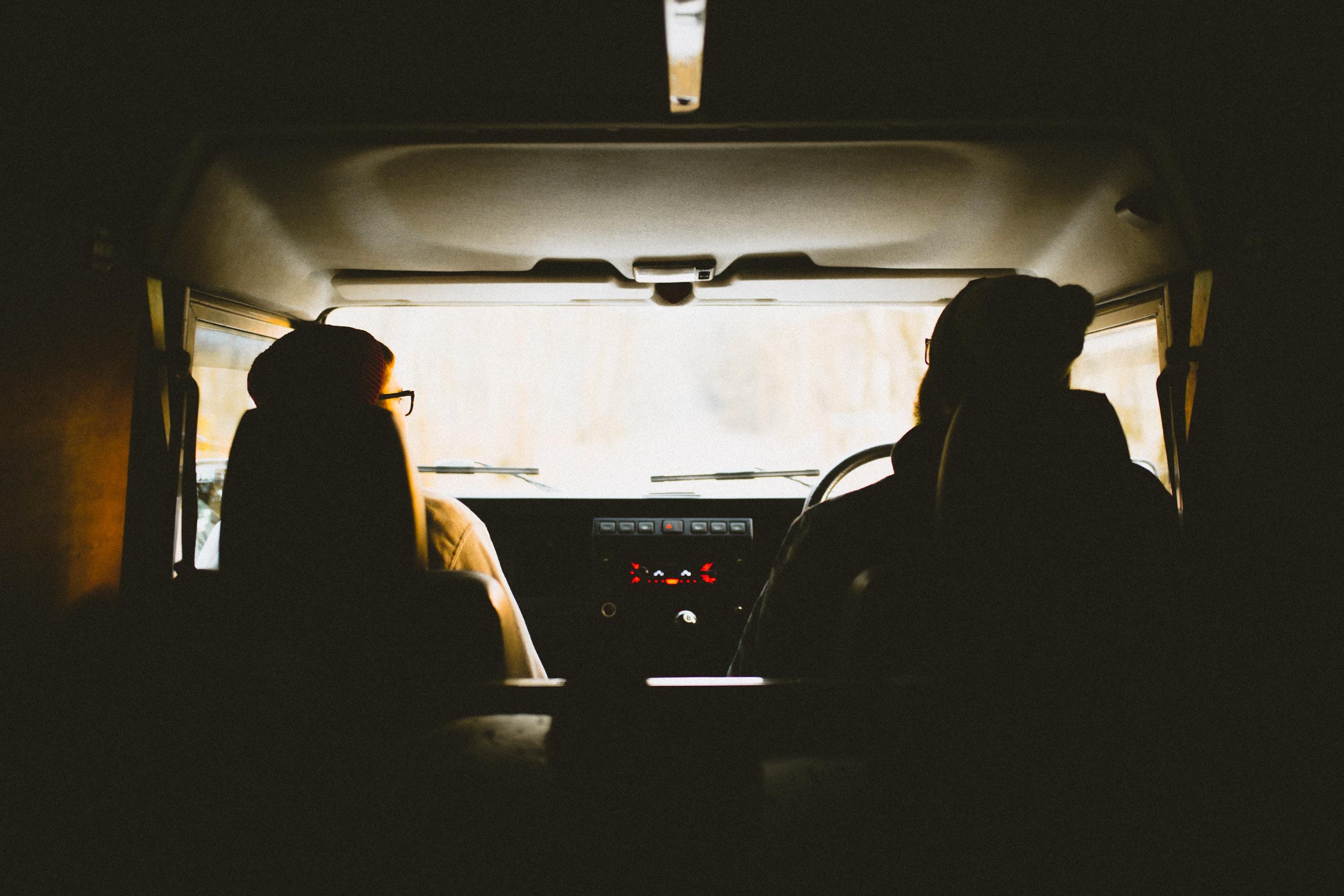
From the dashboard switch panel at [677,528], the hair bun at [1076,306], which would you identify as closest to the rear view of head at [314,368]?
the dashboard switch panel at [677,528]

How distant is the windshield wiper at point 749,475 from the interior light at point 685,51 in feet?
4.58

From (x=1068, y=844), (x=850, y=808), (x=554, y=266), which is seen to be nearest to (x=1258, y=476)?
(x=1068, y=844)

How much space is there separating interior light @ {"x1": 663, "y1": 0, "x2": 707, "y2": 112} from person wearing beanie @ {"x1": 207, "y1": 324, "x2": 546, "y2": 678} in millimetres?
A: 916

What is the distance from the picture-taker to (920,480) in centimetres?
137

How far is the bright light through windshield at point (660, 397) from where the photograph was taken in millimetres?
2666

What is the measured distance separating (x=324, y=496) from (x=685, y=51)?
3.89 ft

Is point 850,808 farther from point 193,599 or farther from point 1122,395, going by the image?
point 1122,395

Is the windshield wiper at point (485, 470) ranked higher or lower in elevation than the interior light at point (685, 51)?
lower

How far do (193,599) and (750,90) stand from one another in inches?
70.6

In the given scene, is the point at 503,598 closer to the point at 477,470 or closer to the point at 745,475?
the point at 477,470

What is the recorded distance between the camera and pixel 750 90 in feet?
4.95

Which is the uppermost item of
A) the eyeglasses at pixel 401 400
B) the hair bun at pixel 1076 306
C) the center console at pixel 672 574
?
the hair bun at pixel 1076 306

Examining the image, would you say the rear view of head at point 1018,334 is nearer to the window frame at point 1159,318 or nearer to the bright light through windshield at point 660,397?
the window frame at point 1159,318

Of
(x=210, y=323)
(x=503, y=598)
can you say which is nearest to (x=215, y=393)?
(x=210, y=323)
